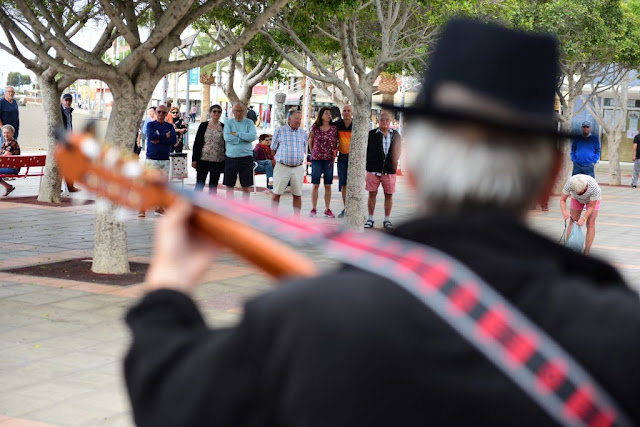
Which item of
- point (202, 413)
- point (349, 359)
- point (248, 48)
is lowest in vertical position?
point (202, 413)

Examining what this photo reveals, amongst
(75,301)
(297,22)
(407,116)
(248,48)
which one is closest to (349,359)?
(407,116)

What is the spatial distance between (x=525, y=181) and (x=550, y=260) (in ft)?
0.45

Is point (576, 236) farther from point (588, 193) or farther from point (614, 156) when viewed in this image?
point (614, 156)

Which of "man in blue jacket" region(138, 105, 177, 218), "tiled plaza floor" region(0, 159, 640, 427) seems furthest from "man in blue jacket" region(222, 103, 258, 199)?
"tiled plaza floor" region(0, 159, 640, 427)

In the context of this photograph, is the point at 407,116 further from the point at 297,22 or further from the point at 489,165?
the point at 297,22

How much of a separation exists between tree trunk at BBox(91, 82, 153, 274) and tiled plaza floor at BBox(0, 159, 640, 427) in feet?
1.89

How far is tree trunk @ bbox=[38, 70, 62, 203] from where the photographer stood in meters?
16.0

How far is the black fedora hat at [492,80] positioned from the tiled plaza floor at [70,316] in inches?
6.3

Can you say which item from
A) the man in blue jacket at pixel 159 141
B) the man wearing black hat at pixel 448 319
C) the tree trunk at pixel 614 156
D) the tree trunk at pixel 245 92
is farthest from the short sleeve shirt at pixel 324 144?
the tree trunk at pixel 614 156

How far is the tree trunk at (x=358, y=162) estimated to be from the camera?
1416 centimetres

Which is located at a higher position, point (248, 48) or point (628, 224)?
point (248, 48)

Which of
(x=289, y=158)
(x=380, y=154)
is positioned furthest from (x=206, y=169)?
(x=380, y=154)

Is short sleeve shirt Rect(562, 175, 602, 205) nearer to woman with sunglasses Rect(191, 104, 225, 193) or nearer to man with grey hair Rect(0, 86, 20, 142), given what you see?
woman with sunglasses Rect(191, 104, 225, 193)

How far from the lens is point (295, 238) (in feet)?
4.31
